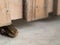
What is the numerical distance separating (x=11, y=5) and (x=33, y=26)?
0.31 metres

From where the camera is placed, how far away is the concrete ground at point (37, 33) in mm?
1463

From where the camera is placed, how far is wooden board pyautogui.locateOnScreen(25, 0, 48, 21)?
5.37 feet

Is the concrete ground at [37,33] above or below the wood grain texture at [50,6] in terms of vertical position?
below

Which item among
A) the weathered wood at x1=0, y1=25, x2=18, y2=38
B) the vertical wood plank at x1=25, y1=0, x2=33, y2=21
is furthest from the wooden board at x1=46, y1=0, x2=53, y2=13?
the weathered wood at x1=0, y1=25, x2=18, y2=38

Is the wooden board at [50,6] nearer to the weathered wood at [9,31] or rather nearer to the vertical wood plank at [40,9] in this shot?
the vertical wood plank at [40,9]

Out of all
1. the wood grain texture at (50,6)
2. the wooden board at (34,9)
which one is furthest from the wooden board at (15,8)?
the wood grain texture at (50,6)

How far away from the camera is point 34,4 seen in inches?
65.3

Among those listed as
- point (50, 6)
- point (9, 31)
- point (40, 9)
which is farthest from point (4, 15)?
point (50, 6)

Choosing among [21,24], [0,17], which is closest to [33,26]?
[21,24]

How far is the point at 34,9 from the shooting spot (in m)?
1.67

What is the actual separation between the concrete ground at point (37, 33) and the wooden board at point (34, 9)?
→ 10cm

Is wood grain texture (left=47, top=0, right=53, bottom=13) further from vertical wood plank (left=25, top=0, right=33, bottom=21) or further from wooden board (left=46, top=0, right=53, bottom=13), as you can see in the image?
vertical wood plank (left=25, top=0, right=33, bottom=21)

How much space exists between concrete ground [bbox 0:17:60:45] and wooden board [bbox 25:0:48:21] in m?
0.10

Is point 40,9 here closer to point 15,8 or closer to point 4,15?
point 15,8
